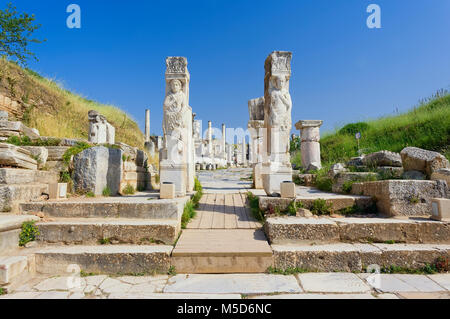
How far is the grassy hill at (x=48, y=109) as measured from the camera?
990 centimetres

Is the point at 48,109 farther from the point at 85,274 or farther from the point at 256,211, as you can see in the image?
the point at 256,211

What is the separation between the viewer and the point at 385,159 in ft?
21.2

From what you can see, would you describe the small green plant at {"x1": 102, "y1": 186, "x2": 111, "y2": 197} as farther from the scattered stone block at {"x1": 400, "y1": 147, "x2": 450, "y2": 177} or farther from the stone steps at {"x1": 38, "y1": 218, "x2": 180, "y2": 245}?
the scattered stone block at {"x1": 400, "y1": 147, "x2": 450, "y2": 177}

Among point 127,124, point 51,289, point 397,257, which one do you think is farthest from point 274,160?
point 127,124

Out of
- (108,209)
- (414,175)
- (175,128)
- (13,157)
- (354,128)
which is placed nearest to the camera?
(108,209)

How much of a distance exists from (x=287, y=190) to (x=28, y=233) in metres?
3.90

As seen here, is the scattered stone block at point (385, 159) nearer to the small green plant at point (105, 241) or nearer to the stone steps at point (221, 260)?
the stone steps at point (221, 260)

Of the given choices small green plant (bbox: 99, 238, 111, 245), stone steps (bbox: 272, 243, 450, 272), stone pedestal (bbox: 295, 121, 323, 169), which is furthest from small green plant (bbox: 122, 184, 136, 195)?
stone pedestal (bbox: 295, 121, 323, 169)

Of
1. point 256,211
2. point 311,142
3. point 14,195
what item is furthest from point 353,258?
point 311,142

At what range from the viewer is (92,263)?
2.86 metres

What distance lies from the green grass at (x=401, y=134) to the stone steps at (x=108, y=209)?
8100 millimetres

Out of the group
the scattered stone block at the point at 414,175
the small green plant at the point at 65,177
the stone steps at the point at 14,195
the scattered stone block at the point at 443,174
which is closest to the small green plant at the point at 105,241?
the stone steps at the point at 14,195
